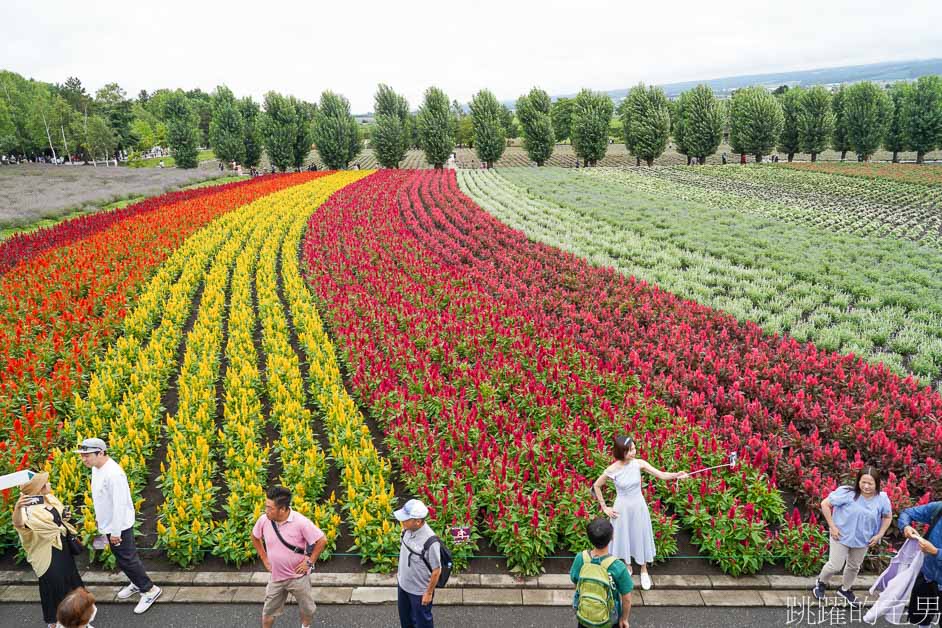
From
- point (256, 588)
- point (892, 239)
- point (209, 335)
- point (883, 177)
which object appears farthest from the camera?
point (883, 177)

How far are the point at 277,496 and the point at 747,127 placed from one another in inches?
2785

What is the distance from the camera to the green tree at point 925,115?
5959 centimetres

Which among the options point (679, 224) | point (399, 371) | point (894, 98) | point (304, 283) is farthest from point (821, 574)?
point (894, 98)

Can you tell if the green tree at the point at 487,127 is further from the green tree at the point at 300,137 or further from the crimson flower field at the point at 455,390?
the crimson flower field at the point at 455,390

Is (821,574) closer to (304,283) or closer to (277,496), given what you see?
(277,496)

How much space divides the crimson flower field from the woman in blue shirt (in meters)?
0.49

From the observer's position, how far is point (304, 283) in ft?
54.3

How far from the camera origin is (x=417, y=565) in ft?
15.2

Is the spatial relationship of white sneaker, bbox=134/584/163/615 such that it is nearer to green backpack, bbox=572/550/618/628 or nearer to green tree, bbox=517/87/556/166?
green backpack, bbox=572/550/618/628

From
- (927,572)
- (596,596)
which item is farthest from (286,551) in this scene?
(927,572)

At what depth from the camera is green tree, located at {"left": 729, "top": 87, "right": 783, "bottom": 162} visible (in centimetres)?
6156

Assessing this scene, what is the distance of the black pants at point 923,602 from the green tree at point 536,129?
64223mm

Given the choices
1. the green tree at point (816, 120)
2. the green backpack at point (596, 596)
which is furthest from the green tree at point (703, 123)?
the green backpack at point (596, 596)

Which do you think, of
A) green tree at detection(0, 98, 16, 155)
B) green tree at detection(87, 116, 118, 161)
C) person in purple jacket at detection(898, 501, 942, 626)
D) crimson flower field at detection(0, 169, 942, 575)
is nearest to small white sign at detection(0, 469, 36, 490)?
crimson flower field at detection(0, 169, 942, 575)
